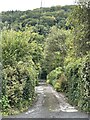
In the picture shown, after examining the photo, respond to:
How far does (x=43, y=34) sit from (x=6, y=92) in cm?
98

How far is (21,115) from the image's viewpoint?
12.1ft

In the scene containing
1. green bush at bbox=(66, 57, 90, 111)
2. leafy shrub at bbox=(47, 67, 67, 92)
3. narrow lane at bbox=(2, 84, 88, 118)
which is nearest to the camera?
narrow lane at bbox=(2, 84, 88, 118)

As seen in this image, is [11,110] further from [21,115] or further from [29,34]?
[29,34]

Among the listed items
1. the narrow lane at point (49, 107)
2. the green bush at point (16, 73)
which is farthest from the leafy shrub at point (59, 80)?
the green bush at point (16, 73)

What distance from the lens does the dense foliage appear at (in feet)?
12.7

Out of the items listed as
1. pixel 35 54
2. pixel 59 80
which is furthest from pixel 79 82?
pixel 59 80

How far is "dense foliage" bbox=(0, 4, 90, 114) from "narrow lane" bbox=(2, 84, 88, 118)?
0.32ft

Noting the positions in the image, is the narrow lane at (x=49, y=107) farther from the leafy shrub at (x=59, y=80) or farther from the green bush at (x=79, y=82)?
the leafy shrub at (x=59, y=80)

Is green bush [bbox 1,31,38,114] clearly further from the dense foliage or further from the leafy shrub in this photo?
the leafy shrub

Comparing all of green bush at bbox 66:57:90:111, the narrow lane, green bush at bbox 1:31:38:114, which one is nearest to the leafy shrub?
green bush at bbox 66:57:90:111

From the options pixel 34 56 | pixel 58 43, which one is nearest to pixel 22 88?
pixel 34 56

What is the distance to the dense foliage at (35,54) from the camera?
3.88 metres

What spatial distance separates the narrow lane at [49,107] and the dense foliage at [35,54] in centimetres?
10

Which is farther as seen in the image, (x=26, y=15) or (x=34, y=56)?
(x=34, y=56)
